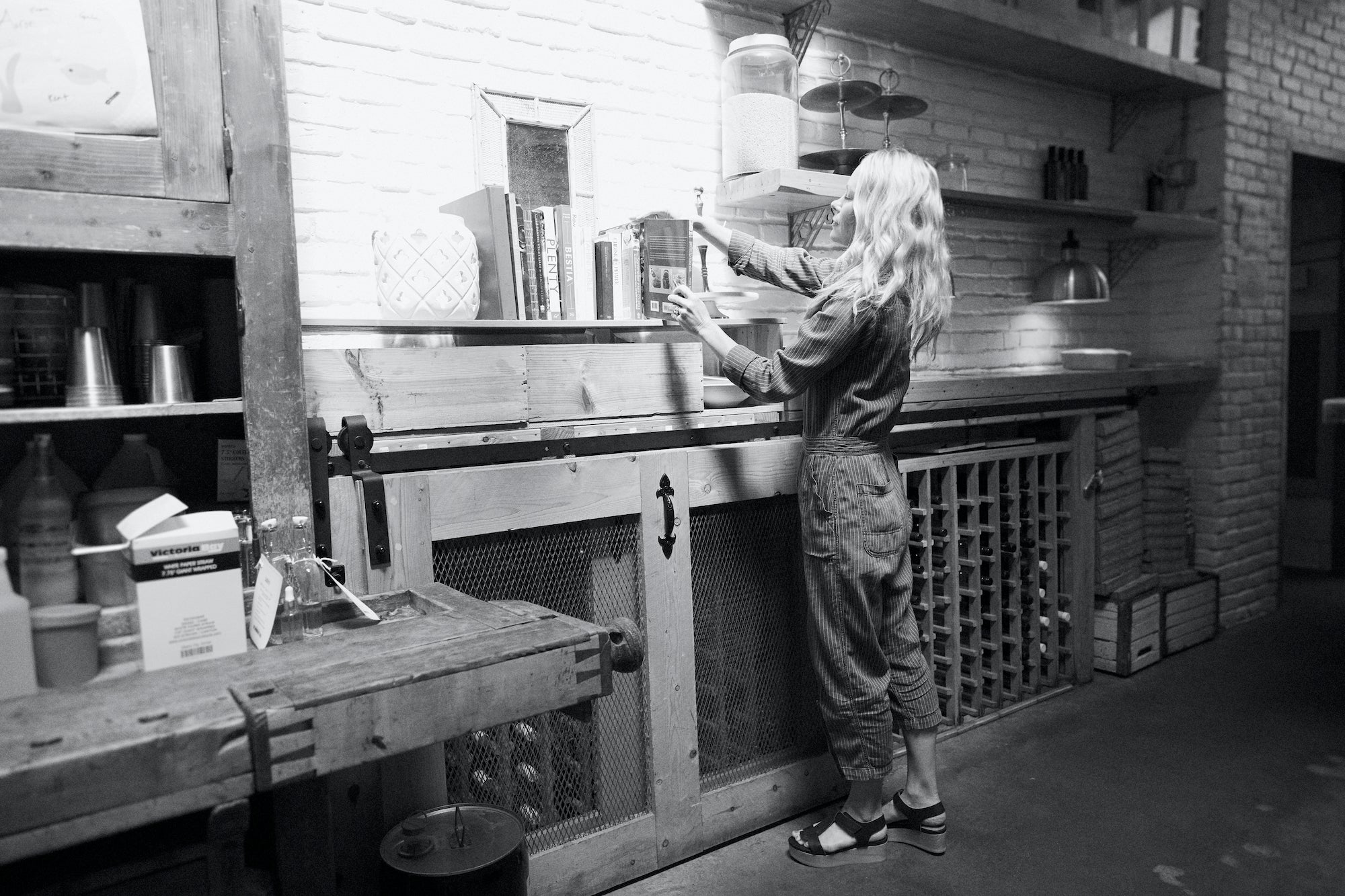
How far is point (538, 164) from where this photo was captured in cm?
259

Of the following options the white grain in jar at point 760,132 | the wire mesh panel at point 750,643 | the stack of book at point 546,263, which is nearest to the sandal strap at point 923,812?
the wire mesh panel at point 750,643

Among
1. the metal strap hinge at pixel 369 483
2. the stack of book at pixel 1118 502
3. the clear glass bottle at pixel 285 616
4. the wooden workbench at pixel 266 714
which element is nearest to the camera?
the wooden workbench at pixel 266 714

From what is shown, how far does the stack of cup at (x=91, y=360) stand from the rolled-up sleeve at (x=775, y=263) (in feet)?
4.89

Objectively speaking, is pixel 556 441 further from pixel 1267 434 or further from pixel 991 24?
pixel 1267 434

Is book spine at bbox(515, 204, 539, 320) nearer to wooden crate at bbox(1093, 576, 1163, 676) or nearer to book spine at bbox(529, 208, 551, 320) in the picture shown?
book spine at bbox(529, 208, 551, 320)

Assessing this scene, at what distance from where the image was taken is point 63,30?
56.2 inches

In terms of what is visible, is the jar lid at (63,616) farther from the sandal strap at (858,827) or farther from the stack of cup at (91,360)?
the sandal strap at (858,827)

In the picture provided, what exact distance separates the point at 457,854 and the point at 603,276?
1.37 meters

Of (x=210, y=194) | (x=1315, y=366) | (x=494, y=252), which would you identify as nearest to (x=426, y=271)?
(x=494, y=252)

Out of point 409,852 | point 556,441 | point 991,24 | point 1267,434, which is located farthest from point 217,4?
point 1267,434

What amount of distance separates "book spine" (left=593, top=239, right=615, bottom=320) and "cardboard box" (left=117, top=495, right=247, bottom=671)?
3.73 ft

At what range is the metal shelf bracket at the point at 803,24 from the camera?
2.97 m

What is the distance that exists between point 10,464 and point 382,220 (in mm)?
1014

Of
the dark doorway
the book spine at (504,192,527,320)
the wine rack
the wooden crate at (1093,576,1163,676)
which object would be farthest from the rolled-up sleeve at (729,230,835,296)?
the dark doorway
